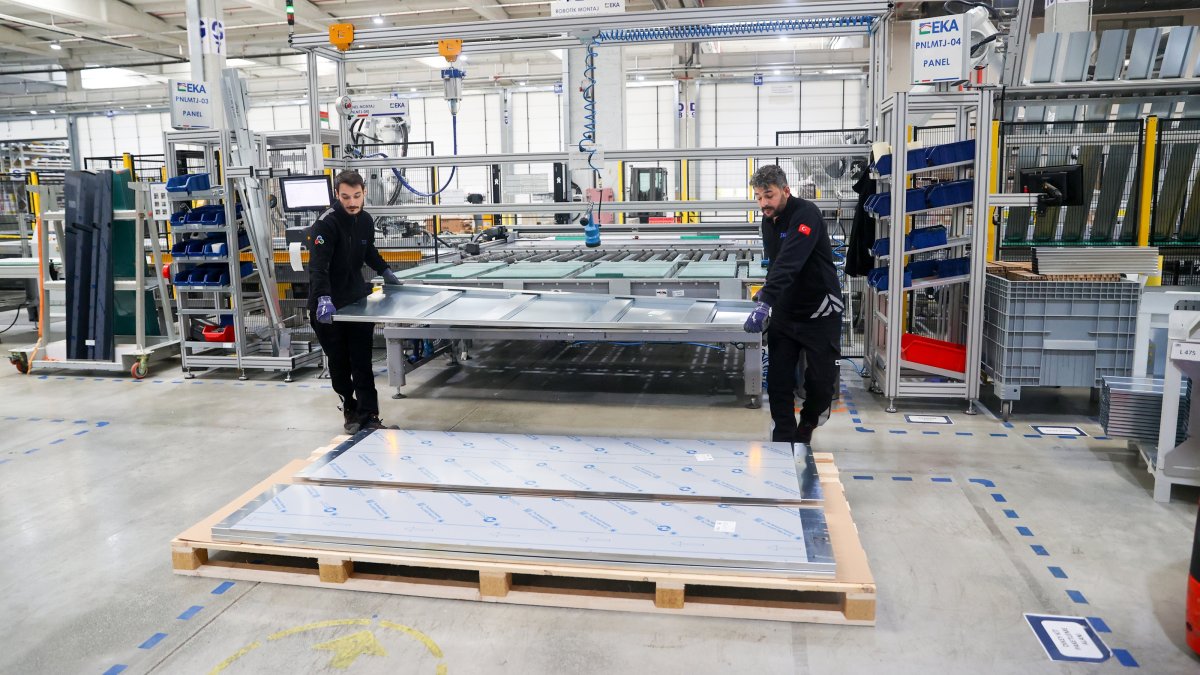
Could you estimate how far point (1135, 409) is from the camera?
4.37 meters

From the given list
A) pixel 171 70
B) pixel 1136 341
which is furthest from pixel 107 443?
pixel 171 70

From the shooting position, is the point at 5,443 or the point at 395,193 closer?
the point at 5,443

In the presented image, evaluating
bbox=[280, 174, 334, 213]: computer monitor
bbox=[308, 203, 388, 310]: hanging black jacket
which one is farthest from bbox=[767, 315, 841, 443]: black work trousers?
bbox=[280, 174, 334, 213]: computer monitor

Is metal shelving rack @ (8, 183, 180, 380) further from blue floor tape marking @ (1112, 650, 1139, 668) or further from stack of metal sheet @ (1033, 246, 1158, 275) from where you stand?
blue floor tape marking @ (1112, 650, 1139, 668)

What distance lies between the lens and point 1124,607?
3.04 metres

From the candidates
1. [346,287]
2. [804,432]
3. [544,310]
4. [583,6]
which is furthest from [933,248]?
[583,6]

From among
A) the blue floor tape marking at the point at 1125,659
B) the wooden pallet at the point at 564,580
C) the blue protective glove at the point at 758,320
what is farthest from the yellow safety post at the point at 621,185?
the blue floor tape marking at the point at 1125,659

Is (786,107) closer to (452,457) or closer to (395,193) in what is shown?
(395,193)

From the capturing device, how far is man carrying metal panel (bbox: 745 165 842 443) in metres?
4.20

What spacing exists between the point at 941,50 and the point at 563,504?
14.2 ft

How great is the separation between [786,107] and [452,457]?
Result: 18188 millimetres

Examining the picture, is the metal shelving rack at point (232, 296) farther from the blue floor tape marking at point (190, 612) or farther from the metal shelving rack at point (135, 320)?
the blue floor tape marking at point (190, 612)

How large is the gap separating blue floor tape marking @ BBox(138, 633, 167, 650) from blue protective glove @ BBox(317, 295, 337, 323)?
215 centimetres

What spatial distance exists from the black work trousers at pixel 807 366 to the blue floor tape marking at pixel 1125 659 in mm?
1980
